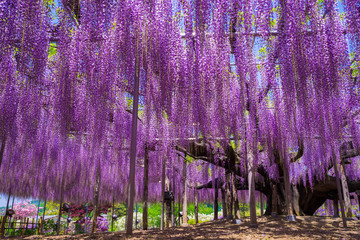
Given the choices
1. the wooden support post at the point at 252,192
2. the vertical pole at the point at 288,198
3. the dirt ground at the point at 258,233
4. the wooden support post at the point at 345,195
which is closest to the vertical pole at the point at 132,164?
the dirt ground at the point at 258,233

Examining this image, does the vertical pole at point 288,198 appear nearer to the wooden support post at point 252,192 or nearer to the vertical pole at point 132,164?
the wooden support post at point 252,192

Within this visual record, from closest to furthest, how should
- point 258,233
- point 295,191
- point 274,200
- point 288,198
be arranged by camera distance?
point 258,233, point 288,198, point 274,200, point 295,191

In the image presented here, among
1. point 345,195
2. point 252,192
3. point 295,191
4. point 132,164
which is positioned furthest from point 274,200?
point 132,164

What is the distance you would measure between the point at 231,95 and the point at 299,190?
6.29m

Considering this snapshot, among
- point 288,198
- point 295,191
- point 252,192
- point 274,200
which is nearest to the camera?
point 252,192

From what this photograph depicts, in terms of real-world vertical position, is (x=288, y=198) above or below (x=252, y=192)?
below

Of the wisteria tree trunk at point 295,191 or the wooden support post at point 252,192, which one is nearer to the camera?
the wooden support post at point 252,192

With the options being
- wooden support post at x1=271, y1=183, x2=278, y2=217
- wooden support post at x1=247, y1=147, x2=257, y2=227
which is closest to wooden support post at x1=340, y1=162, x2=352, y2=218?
wooden support post at x1=271, y1=183, x2=278, y2=217

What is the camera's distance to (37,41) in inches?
225

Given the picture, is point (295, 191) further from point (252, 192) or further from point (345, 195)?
point (252, 192)

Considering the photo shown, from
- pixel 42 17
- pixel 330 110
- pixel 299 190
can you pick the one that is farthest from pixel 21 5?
pixel 299 190

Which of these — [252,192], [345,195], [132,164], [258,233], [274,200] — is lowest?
[258,233]

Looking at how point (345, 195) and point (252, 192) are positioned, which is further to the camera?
point (345, 195)

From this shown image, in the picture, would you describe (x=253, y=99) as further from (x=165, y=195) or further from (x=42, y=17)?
(x=42, y=17)
